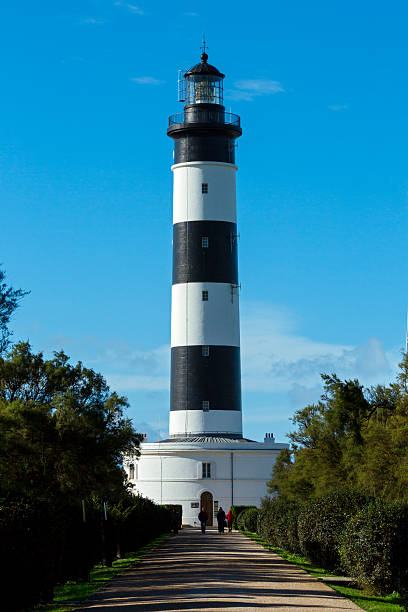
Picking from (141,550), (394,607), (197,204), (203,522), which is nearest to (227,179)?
(197,204)

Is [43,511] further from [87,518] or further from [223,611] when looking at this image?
[87,518]

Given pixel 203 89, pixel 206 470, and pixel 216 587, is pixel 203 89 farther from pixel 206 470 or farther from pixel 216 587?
pixel 216 587

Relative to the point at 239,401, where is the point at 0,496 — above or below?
below

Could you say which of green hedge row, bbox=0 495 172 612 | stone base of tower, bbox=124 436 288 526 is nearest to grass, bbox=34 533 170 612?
green hedge row, bbox=0 495 172 612

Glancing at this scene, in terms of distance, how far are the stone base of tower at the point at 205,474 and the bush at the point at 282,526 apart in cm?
2092

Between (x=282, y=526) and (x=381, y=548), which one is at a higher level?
(x=282, y=526)

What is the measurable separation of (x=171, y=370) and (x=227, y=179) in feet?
40.3

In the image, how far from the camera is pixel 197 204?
6000cm

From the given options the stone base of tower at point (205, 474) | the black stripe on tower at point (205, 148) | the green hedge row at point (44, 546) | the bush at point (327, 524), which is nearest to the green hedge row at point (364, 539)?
the bush at point (327, 524)

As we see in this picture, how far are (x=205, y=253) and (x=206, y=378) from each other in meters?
7.41

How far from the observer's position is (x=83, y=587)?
1981cm

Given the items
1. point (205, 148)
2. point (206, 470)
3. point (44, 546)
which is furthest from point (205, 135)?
point (44, 546)

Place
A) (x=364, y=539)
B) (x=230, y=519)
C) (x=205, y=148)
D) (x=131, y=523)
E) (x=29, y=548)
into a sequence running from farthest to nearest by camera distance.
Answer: (x=205, y=148) < (x=230, y=519) < (x=131, y=523) < (x=364, y=539) < (x=29, y=548)

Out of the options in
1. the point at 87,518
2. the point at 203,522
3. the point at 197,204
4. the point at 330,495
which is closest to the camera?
the point at 87,518
